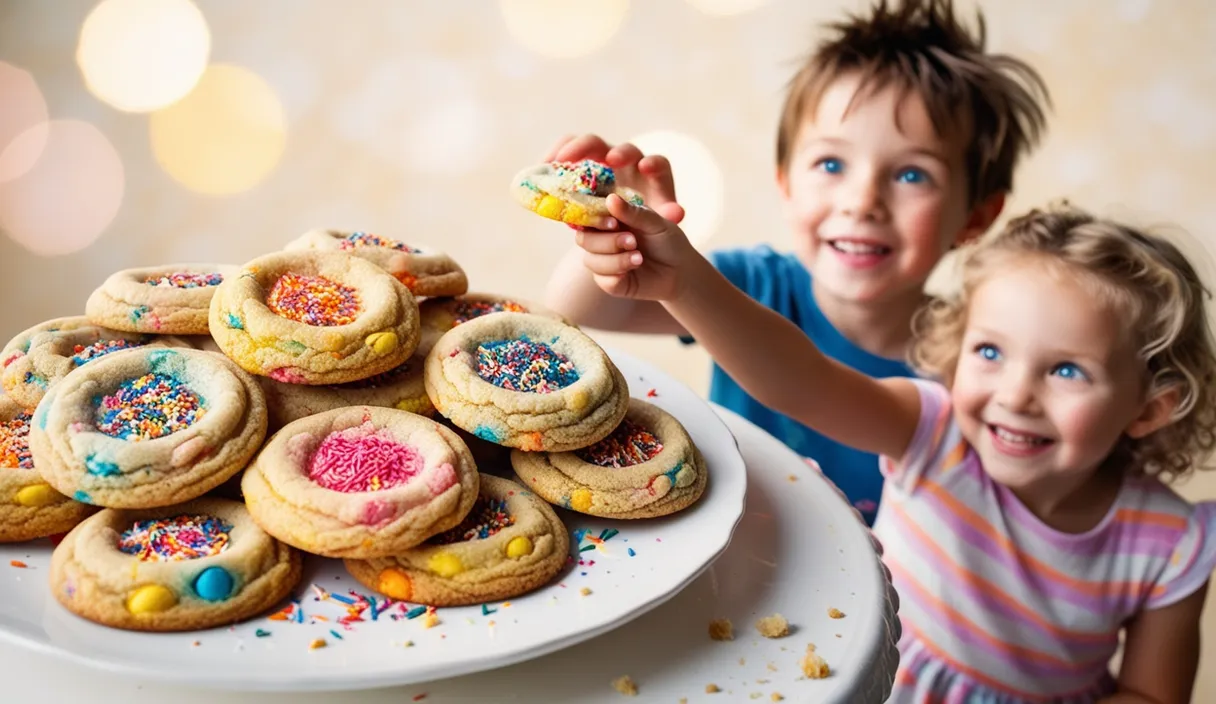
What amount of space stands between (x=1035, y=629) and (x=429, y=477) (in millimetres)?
1204

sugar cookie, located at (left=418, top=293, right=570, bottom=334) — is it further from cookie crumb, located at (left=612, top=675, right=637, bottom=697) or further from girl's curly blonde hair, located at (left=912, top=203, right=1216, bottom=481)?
girl's curly blonde hair, located at (left=912, top=203, right=1216, bottom=481)

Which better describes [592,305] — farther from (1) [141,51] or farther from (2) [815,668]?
(1) [141,51]

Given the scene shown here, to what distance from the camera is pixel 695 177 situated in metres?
3.73

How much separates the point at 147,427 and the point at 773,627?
26.9 inches

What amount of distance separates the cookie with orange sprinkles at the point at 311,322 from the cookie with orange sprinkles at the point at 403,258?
73 mm

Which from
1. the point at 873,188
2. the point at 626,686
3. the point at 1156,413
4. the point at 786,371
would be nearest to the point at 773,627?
the point at 626,686

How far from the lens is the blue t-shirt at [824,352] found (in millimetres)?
2166

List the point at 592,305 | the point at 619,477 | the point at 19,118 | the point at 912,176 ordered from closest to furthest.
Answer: the point at 619,477 → the point at 592,305 → the point at 912,176 → the point at 19,118

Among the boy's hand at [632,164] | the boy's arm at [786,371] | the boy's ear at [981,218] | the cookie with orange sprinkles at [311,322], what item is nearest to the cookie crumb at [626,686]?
the cookie with orange sprinkles at [311,322]

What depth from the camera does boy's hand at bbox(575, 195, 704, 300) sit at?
3.91ft

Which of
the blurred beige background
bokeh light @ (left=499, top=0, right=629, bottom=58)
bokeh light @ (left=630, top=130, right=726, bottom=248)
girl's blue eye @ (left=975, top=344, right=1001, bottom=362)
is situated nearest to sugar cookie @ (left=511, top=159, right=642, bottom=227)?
girl's blue eye @ (left=975, top=344, right=1001, bottom=362)

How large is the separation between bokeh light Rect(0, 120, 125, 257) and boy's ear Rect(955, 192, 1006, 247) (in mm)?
2629

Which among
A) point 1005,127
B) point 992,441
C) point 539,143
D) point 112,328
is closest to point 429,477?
point 112,328

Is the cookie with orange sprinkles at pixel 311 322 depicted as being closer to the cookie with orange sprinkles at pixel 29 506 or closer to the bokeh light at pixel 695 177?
the cookie with orange sprinkles at pixel 29 506
